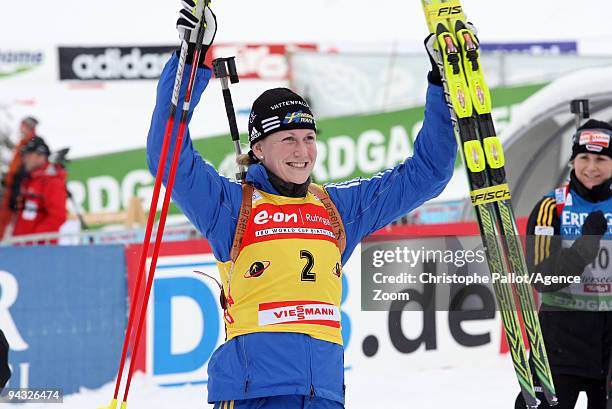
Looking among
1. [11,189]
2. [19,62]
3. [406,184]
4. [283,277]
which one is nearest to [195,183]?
[283,277]

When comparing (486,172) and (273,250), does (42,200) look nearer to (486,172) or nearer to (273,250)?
(486,172)

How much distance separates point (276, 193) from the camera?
10.6ft

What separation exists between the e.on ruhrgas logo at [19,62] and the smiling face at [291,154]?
79.8 ft

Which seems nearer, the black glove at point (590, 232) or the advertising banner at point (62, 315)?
the black glove at point (590, 232)

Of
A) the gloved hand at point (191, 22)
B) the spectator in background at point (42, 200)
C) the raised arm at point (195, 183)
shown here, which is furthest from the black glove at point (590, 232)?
the spectator in background at point (42, 200)

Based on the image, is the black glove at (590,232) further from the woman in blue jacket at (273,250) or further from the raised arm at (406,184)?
the woman in blue jacket at (273,250)

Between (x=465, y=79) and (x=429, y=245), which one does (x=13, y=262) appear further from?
(x=465, y=79)

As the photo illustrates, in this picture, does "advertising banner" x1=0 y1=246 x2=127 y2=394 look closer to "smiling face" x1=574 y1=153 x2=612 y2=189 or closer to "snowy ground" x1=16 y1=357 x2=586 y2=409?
"snowy ground" x1=16 y1=357 x2=586 y2=409

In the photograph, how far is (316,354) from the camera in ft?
9.92

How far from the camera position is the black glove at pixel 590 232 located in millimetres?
4688

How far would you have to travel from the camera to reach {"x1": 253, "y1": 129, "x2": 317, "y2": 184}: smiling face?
3.16 meters

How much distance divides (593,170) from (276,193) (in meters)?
2.19

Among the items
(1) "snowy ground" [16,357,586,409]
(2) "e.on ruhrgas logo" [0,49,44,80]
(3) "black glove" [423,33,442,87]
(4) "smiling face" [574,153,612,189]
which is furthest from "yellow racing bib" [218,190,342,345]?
(2) "e.on ruhrgas logo" [0,49,44,80]

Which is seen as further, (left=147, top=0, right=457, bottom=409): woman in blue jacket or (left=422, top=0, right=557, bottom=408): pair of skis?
(left=422, top=0, right=557, bottom=408): pair of skis
